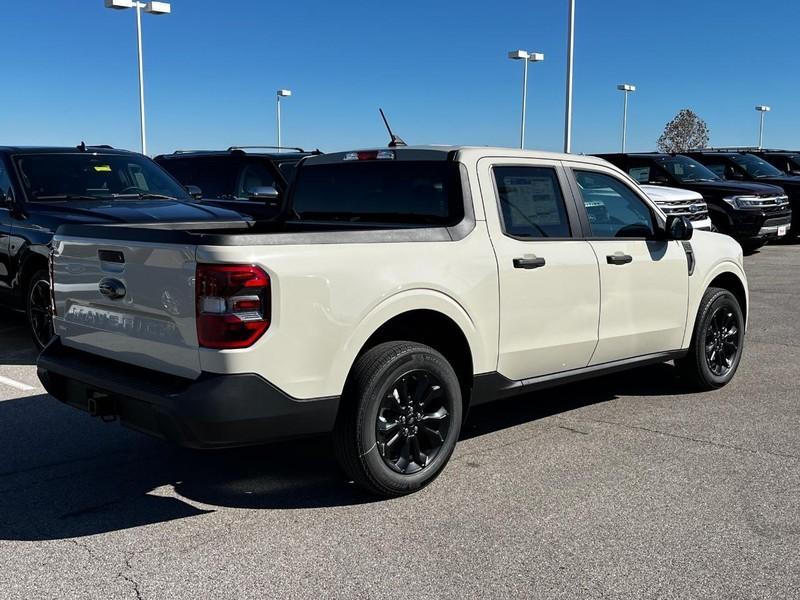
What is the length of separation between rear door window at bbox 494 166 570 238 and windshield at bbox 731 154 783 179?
51.3ft

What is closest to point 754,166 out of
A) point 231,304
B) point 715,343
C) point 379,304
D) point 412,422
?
point 715,343

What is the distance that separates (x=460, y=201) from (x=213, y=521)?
6.68 ft

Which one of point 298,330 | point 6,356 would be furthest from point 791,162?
point 298,330

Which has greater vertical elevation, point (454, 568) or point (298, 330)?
point (298, 330)

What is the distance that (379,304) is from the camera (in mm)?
4098

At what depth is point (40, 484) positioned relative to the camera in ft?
14.8

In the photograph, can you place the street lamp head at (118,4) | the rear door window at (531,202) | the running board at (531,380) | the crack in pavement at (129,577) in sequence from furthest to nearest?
the street lamp head at (118,4), the rear door window at (531,202), the running board at (531,380), the crack in pavement at (129,577)

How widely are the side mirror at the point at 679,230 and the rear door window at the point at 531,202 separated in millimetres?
906

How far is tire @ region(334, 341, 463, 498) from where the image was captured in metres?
4.07

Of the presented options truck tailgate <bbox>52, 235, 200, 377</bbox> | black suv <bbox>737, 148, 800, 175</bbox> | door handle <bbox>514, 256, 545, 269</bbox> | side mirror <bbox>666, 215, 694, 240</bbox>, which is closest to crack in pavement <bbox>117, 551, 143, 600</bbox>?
truck tailgate <bbox>52, 235, 200, 377</bbox>

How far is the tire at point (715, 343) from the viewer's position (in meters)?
6.25

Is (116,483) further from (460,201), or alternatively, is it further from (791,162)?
(791,162)

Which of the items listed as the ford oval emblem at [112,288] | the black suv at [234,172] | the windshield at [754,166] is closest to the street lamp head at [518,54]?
the windshield at [754,166]

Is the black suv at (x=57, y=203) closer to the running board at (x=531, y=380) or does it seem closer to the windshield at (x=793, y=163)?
the running board at (x=531, y=380)
